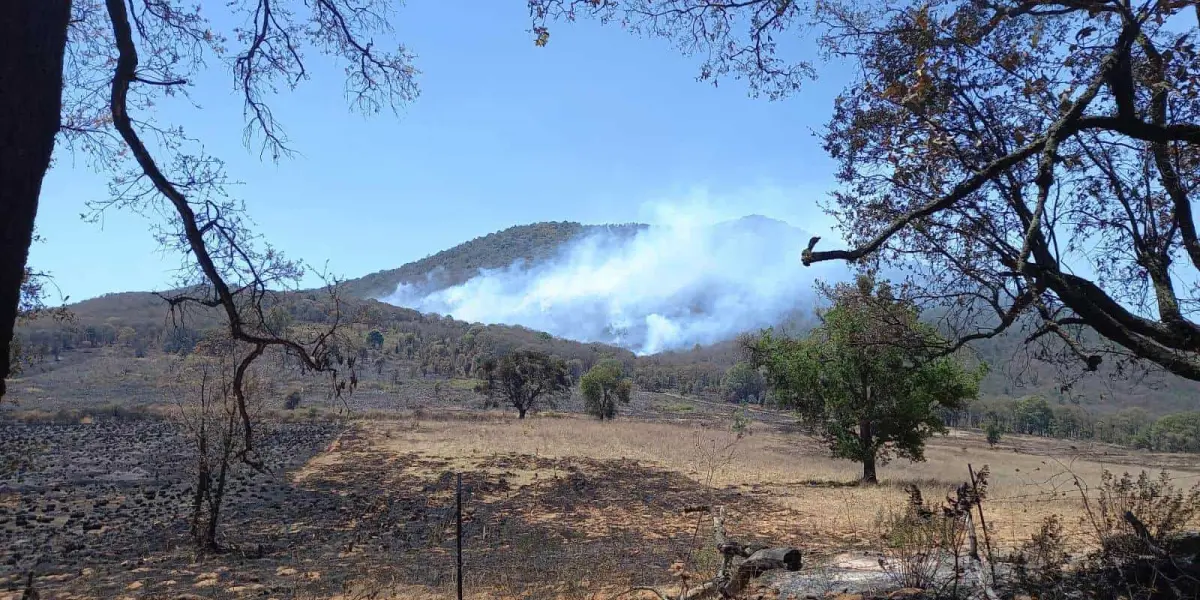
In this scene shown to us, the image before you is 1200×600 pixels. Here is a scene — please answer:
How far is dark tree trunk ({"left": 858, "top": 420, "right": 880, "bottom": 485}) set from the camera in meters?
20.8

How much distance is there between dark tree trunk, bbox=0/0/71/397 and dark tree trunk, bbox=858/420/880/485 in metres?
21.4

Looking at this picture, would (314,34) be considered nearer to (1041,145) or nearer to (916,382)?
(1041,145)

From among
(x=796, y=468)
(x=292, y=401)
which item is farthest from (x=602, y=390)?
(x=796, y=468)

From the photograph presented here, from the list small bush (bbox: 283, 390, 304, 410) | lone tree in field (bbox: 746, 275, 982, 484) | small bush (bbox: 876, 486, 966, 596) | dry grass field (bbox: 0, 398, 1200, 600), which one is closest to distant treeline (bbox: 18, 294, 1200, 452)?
small bush (bbox: 283, 390, 304, 410)

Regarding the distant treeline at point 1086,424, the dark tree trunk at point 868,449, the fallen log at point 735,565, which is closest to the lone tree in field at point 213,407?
the fallen log at point 735,565

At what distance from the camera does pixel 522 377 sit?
53344mm

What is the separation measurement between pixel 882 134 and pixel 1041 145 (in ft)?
8.28

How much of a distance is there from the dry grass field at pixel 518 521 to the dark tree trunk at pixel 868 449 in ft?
2.65

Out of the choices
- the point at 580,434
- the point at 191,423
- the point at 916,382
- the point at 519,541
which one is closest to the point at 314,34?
the point at 191,423

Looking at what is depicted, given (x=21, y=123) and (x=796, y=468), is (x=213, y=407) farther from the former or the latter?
(x=796, y=468)

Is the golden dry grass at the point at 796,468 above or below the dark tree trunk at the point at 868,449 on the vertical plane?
below

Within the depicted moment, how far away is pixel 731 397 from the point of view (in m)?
107

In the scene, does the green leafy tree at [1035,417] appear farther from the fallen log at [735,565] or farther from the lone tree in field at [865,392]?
the fallen log at [735,565]

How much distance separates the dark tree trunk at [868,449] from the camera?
68.1 ft
